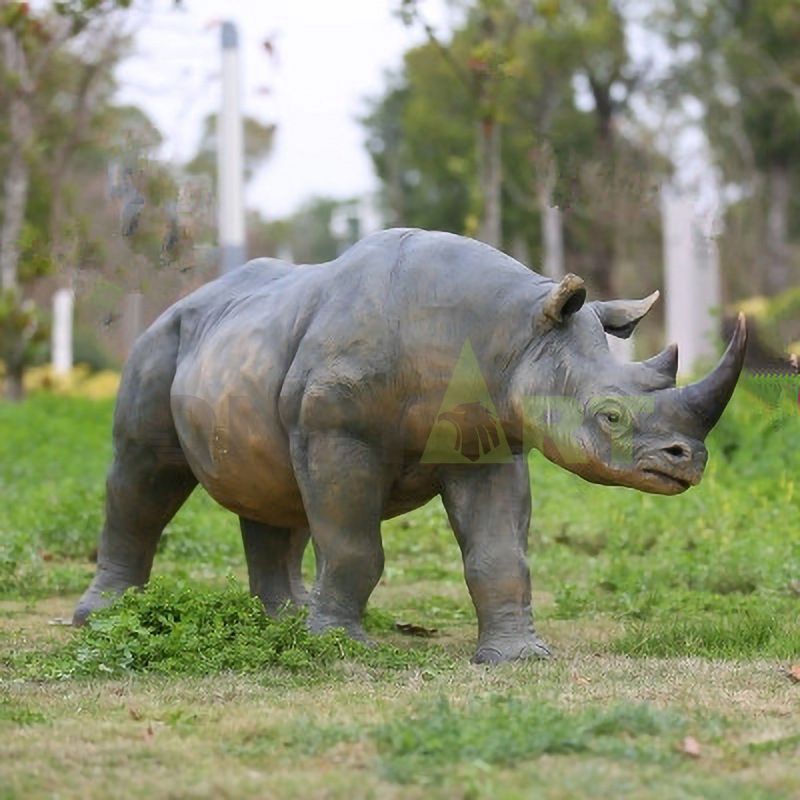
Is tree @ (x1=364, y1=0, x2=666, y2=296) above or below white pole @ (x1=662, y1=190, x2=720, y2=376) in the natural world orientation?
above

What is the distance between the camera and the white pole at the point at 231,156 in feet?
54.4

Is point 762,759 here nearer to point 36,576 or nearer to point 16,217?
point 36,576

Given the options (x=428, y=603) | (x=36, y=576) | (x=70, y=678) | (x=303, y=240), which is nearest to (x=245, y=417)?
(x=70, y=678)

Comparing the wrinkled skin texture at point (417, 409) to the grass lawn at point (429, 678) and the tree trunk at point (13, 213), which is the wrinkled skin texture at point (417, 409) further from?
the tree trunk at point (13, 213)

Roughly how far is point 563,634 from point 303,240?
2876 inches

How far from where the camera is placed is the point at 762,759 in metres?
4.97

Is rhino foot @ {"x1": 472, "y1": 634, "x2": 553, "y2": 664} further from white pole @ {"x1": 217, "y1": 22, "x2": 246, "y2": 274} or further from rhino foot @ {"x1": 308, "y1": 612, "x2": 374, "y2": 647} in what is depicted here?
white pole @ {"x1": 217, "y1": 22, "x2": 246, "y2": 274}

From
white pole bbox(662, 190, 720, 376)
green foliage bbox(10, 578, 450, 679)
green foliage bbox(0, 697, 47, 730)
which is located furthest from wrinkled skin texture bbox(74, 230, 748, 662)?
white pole bbox(662, 190, 720, 376)

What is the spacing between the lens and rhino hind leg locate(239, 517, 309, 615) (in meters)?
8.84

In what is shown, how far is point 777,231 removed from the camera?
128 ft

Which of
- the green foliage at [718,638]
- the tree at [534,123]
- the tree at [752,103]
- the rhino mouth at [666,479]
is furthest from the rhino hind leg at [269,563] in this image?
the tree at [752,103]
